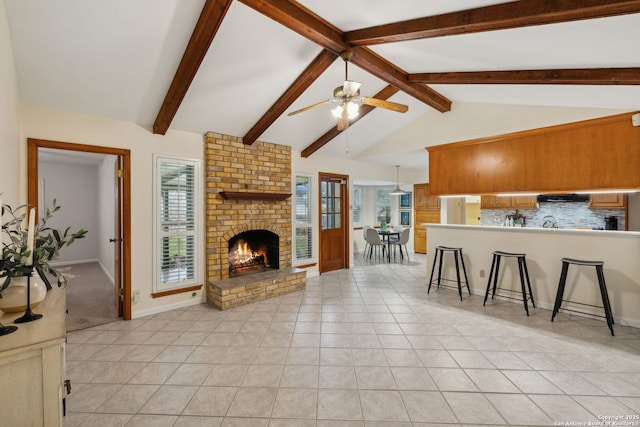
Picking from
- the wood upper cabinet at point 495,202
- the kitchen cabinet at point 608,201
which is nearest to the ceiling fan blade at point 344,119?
the wood upper cabinet at point 495,202

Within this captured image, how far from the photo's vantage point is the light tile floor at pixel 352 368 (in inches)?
73.9

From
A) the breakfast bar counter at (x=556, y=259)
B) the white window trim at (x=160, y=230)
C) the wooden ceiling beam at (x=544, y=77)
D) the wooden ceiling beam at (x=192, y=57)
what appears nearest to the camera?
the wooden ceiling beam at (x=192, y=57)

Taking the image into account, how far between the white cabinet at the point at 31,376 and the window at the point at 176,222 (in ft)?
8.56

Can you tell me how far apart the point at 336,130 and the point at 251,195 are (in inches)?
71.8

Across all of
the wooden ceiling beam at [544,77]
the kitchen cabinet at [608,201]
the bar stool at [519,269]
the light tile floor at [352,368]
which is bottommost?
the light tile floor at [352,368]

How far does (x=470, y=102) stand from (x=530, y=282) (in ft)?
9.34

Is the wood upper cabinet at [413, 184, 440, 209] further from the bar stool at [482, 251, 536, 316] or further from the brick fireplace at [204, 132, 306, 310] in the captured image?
the brick fireplace at [204, 132, 306, 310]

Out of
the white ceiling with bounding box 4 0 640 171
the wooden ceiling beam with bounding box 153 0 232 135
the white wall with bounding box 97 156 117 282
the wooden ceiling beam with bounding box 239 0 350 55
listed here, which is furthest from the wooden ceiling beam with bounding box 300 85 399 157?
the white wall with bounding box 97 156 117 282

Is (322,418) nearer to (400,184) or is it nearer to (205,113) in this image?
(205,113)

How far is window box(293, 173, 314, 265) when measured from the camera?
17.5 feet

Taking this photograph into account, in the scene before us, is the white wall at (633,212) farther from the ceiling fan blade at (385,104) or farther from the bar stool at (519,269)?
the ceiling fan blade at (385,104)

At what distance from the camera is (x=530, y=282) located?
12.7 feet

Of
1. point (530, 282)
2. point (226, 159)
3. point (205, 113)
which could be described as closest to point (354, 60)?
point (205, 113)

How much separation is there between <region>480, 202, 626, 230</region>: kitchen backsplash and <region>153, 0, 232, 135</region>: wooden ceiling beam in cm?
667
